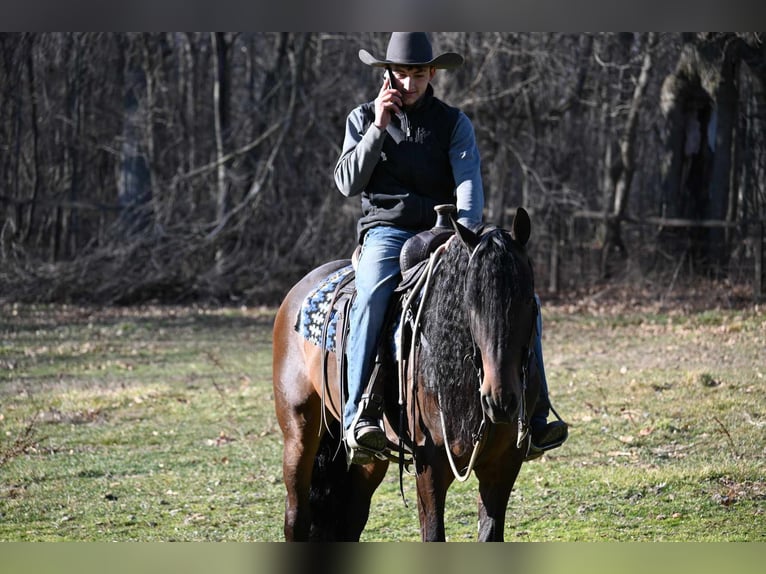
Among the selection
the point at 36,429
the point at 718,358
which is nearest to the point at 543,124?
the point at 718,358

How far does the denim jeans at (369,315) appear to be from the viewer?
4.48 metres

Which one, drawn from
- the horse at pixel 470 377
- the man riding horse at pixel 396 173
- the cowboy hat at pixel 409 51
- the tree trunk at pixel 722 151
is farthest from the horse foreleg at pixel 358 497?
the tree trunk at pixel 722 151

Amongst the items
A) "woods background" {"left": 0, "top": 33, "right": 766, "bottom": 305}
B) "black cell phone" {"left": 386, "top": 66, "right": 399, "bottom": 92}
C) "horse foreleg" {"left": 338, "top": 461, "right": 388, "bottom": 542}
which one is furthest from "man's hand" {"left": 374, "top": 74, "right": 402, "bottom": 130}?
"woods background" {"left": 0, "top": 33, "right": 766, "bottom": 305}

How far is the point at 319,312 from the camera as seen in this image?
5203 millimetres

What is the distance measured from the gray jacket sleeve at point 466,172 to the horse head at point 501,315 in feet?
1.55

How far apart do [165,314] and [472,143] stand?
42.8 ft

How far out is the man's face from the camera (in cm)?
479

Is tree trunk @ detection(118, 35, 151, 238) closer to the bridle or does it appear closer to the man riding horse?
the man riding horse

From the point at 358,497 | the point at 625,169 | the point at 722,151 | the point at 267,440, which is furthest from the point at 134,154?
the point at 358,497

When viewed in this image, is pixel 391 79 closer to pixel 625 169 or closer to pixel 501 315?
pixel 501 315

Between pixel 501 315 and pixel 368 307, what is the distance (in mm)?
813

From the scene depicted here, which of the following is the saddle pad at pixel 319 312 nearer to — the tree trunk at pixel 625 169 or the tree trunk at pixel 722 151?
the tree trunk at pixel 722 151

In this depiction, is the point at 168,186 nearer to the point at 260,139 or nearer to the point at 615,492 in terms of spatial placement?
the point at 260,139

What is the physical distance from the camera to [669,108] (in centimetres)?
1819
